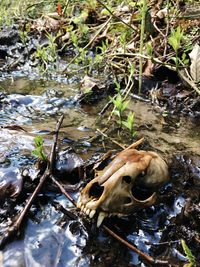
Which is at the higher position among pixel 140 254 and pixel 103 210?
pixel 103 210

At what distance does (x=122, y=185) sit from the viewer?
4.76 feet

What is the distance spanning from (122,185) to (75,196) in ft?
0.93

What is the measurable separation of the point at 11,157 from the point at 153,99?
4.68 feet

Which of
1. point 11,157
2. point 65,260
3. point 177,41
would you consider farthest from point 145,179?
point 177,41

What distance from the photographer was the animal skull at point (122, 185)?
1440mm

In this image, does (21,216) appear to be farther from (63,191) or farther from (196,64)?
(196,64)

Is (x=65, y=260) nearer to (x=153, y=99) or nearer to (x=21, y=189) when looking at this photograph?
(x=21, y=189)

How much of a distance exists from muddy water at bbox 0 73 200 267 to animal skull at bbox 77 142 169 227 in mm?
82

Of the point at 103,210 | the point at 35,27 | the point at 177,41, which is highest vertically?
the point at 177,41

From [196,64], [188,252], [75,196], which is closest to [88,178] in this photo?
[75,196]

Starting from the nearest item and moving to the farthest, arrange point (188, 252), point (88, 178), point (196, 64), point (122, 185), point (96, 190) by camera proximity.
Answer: point (188, 252), point (122, 185), point (96, 190), point (88, 178), point (196, 64)

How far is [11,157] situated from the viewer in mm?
1910

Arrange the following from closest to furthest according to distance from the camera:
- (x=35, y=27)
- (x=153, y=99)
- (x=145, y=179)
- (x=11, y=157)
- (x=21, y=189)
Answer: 1. (x=145, y=179)
2. (x=21, y=189)
3. (x=11, y=157)
4. (x=153, y=99)
5. (x=35, y=27)

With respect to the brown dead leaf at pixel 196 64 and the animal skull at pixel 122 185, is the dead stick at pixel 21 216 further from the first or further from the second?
the brown dead leaf at pixel 196 64
